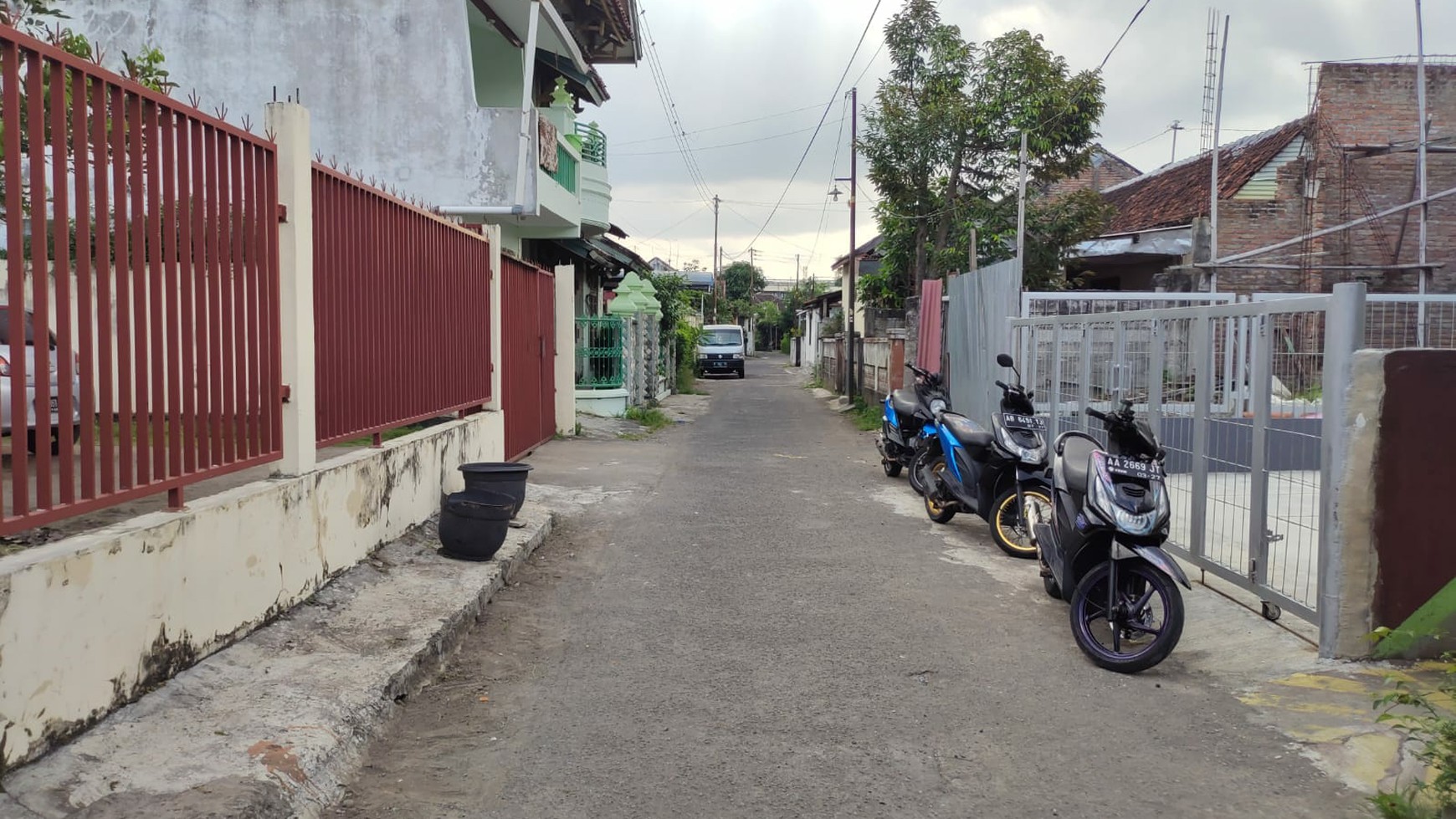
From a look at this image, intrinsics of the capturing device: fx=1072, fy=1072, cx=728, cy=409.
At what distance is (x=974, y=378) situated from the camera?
12.6 meters

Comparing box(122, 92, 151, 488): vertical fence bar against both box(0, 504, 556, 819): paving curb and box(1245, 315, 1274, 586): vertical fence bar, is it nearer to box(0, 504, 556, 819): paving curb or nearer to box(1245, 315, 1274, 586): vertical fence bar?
box(0, 504, 556, 819): paving curb

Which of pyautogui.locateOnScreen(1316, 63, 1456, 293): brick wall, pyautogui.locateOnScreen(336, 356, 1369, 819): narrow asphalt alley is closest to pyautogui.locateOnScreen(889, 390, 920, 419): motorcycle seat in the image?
pyautogui.locateOnScreen(336, 356, 1369, 819): narrow asphalt alley

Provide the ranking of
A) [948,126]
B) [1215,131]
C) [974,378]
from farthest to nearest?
[948,126] → [1215,131] → [974,378]

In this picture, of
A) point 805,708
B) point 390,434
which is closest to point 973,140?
point 390,434

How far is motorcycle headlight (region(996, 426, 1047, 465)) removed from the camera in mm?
7895

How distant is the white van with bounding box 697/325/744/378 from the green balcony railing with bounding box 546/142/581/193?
2029 centimetres

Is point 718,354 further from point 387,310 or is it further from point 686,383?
point 387,310

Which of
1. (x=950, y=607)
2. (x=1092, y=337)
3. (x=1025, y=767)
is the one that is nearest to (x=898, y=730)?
(x=1025, y=767)

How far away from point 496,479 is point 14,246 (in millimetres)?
4261

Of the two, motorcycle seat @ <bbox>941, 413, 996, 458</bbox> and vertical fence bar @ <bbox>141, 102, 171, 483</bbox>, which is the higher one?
vertical fence bar @ <bbox>141, 102, 171, 483</bbox>

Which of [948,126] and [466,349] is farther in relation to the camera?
[948,126]

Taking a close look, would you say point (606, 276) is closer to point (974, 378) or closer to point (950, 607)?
point (974, 378)

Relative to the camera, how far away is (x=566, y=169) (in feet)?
56.4

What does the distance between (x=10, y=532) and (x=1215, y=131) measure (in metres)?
17.2
